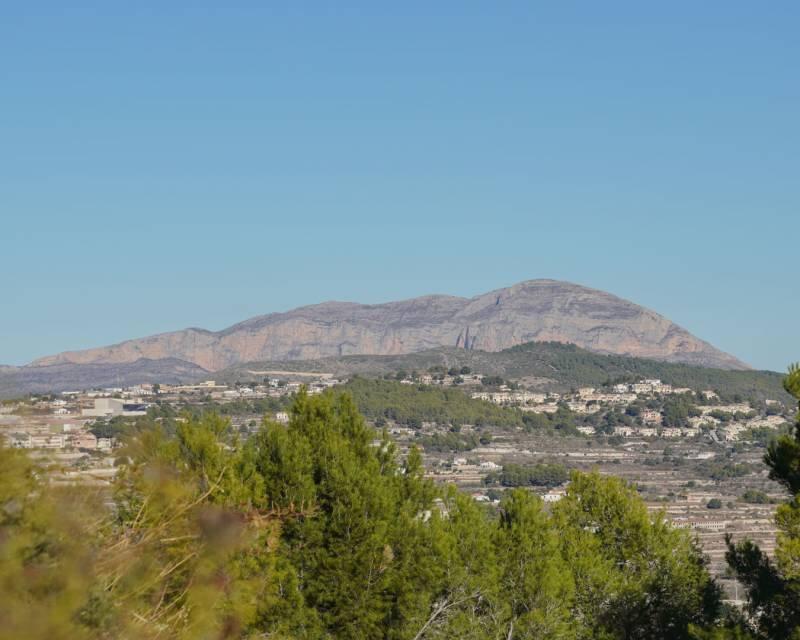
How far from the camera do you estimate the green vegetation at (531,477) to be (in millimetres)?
80188

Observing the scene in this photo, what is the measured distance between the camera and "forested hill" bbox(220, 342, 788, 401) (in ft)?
502

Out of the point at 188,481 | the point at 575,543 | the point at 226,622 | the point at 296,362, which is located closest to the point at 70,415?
the point at 188,481

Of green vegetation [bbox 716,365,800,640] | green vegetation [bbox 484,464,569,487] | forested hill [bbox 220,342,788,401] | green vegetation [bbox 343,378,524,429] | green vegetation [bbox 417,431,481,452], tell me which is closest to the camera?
green vegetation [bbox 716,365,800,640]

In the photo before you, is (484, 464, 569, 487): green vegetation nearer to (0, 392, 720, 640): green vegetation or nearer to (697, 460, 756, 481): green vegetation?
(697, 460, 756, 481): green vegetation

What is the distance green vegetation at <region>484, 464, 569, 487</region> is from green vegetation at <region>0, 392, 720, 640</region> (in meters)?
52.6

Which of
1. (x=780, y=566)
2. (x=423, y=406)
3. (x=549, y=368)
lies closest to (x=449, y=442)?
(x=423, y=406)

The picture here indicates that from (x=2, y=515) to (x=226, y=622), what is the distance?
2.14 metres

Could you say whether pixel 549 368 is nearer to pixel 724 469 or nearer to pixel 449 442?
pixel 449 442

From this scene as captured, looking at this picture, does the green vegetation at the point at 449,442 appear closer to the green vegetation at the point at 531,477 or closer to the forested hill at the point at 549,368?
the green vegetation at the point at 531,477

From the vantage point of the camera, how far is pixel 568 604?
22.6 meters

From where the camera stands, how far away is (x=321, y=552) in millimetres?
19000

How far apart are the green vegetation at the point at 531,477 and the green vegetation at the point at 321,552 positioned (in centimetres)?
5259

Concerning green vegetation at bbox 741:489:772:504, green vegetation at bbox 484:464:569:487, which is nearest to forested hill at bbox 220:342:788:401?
green vegetation at bbox 484:464:569:487

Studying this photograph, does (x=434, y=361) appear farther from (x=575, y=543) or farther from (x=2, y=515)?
(x=2, y=515)
